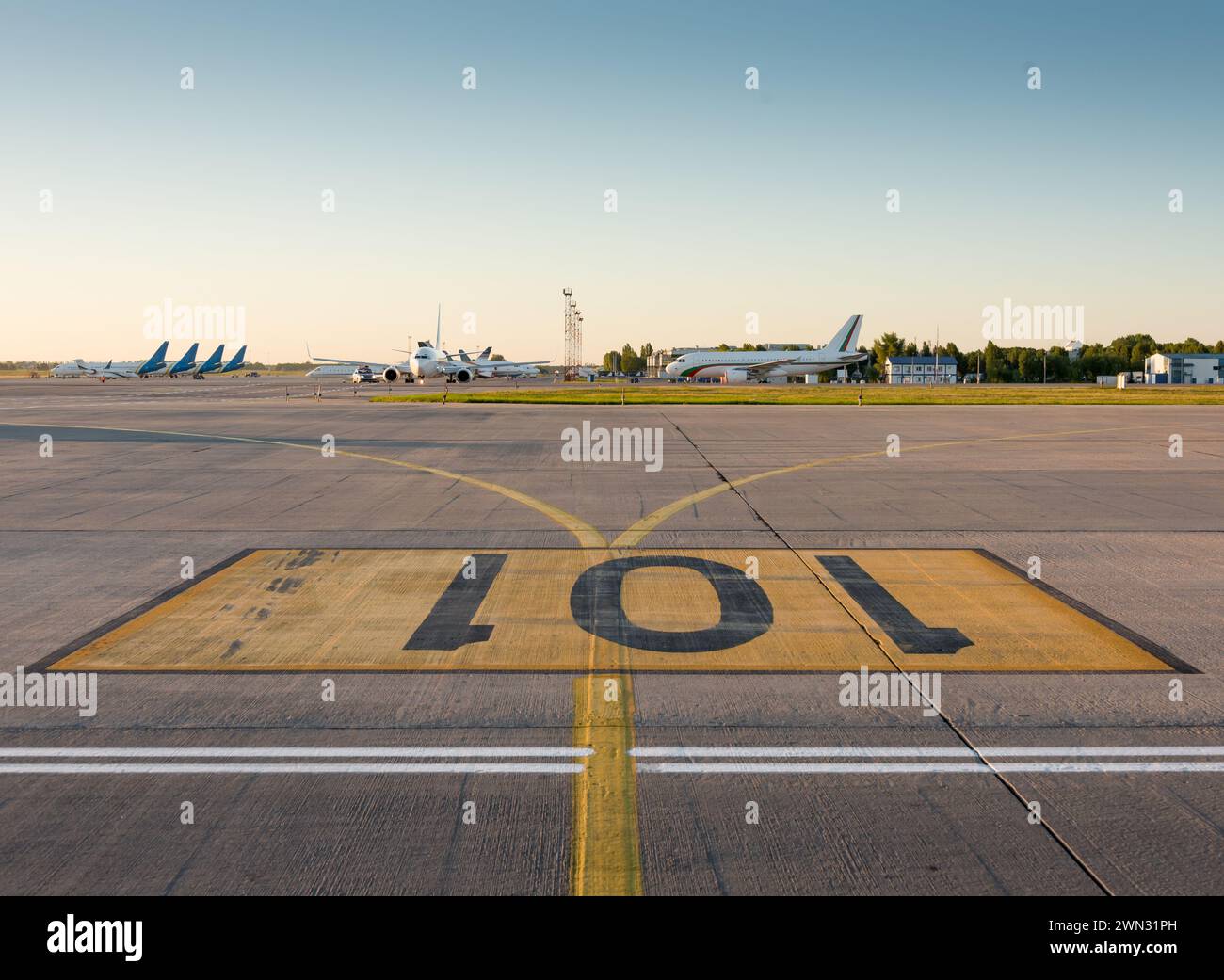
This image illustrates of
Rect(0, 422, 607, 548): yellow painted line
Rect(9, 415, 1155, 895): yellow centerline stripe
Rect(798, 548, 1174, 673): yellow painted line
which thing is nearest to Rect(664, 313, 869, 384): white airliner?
Rect(0, 422, 607, 548): yellow painted line

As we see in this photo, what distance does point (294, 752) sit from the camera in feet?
19.2

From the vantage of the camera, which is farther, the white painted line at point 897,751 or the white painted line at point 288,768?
the white painted line at point 897,751

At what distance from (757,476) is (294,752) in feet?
48.9

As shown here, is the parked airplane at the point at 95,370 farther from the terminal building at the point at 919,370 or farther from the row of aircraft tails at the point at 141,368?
the terminal building at the point at 919,370

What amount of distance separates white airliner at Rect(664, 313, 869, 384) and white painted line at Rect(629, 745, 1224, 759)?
96531 mm

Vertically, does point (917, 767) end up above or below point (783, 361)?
below

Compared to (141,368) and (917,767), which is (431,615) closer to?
(917,767)

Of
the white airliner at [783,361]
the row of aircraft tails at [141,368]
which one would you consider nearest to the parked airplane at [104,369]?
the row of aircraft tails at [141,368]

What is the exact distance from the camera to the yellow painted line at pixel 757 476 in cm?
1340

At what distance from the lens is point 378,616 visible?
29.8 ft

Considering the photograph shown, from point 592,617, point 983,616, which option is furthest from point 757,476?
point 592,617

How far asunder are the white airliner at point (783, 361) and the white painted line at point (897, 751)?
96531mm

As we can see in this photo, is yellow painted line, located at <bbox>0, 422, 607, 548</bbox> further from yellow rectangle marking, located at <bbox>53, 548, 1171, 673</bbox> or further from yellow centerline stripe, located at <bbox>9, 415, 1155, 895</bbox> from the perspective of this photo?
yellow centerline stripe, located at <bbox>9, 415, 1155, 895</bbox>
